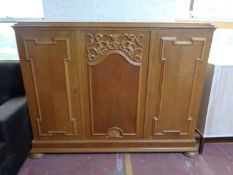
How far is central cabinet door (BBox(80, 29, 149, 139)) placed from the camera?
1448 millimetres

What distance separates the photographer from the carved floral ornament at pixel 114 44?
1.44m

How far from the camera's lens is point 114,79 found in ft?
5.10

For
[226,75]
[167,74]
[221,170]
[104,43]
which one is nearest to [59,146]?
[104,43]

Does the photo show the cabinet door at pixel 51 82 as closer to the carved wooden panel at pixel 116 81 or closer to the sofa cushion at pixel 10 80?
the carved wooden panel at pixel 116 81

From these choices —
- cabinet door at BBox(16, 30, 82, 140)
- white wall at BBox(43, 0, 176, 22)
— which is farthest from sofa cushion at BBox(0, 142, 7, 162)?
white wall at BBox(43, 0, 176, 22)

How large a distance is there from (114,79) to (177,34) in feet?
2.02

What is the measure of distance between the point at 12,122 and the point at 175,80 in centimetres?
137

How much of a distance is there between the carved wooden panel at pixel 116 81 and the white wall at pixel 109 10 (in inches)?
15.8

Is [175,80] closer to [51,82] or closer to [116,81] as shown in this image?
[116,81]

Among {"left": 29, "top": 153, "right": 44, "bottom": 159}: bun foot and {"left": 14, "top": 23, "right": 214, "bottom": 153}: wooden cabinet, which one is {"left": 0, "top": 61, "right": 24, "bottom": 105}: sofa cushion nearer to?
{"left": 14, "top": 23, "right": 214, "bottom": 153}: wooden cabinet

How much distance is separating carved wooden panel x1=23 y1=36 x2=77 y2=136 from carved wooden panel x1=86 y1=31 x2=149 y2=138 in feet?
0.64

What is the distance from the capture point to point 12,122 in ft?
4.69

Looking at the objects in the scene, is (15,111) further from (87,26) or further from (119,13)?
(119,13)

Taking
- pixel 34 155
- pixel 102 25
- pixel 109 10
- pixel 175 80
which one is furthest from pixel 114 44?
pixel 34 155
